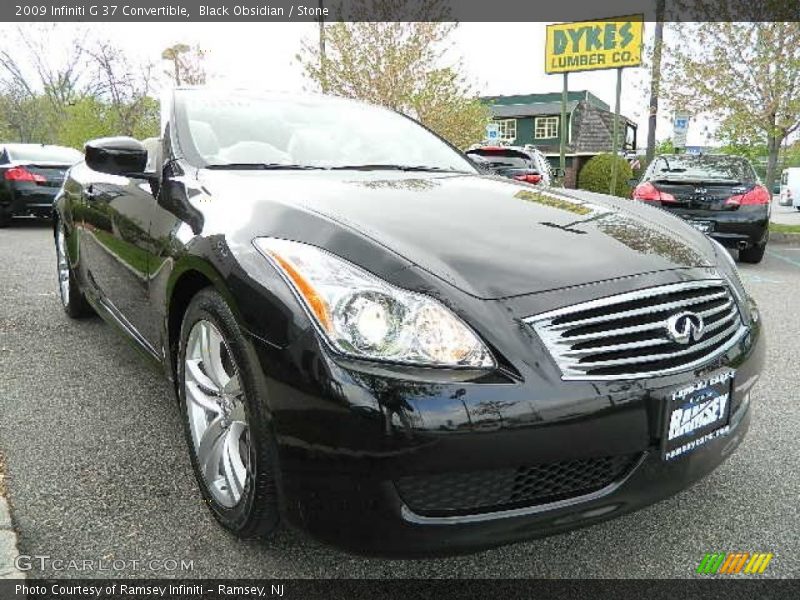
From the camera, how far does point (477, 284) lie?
5.69 feet

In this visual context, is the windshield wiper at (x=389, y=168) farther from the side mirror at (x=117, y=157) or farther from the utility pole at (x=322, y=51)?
A: the utility pole at (x=322, y=51)

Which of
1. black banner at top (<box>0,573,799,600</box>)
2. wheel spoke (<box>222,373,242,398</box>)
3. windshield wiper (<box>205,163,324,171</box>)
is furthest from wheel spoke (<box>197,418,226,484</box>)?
windshield wiper (<box>205,163,324,171</box>)

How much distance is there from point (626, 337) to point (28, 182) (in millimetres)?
10548

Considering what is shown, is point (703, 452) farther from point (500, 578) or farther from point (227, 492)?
point (227, 492)

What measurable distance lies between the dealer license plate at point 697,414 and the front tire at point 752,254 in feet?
23.7

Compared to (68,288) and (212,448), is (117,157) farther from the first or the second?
(68,288)

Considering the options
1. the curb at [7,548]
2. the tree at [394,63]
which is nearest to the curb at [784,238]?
the tree at [394,63]

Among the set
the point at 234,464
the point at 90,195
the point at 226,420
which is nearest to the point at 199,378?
the point at 226,420

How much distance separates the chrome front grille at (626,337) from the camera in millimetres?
1656

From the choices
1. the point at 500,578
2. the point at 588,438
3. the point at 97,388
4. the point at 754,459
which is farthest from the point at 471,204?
the point at 97,388

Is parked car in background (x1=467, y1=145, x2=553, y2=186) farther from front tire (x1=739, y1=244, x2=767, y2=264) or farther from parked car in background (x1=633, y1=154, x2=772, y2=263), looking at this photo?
front tire (x1=739, y1=244, x2=767, y2=264)

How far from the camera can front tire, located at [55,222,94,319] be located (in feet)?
14.6

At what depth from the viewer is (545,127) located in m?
46.1

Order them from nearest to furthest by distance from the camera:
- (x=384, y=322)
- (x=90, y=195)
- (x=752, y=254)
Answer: (x=384, y=322)
(x=90, y=195)
(x=752, y=254)
